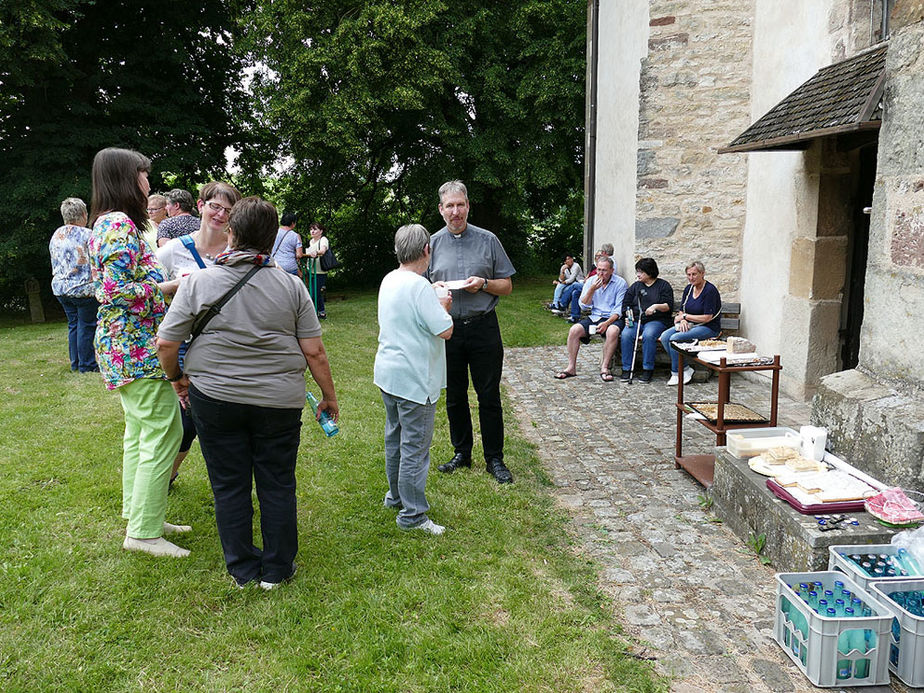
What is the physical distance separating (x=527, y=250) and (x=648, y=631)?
58.1 ft

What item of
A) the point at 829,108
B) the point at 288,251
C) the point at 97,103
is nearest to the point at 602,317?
the point at 829,108

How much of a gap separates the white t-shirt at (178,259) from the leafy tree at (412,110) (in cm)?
960

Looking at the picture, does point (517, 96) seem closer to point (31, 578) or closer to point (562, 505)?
point (562, 505)

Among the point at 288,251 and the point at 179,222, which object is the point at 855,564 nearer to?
the point at 179,222

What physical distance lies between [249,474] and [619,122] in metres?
8.67

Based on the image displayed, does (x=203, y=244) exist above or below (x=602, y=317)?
above

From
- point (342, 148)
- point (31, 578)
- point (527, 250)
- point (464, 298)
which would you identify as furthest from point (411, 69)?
point (31, 578)

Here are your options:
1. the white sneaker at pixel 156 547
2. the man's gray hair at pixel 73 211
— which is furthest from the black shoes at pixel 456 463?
the man's gray hair at pixel 73 211

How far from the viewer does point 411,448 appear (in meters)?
4.11

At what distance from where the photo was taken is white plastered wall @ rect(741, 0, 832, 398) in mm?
7082

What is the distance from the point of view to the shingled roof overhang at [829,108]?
198 inches

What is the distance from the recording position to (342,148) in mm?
13680

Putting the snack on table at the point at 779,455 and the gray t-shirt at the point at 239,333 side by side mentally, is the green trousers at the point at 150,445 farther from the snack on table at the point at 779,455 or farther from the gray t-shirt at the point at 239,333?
the snack on table at the point at 779,455

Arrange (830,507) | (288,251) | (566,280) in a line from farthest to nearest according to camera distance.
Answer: (566,280), (288,251), (830,507)
